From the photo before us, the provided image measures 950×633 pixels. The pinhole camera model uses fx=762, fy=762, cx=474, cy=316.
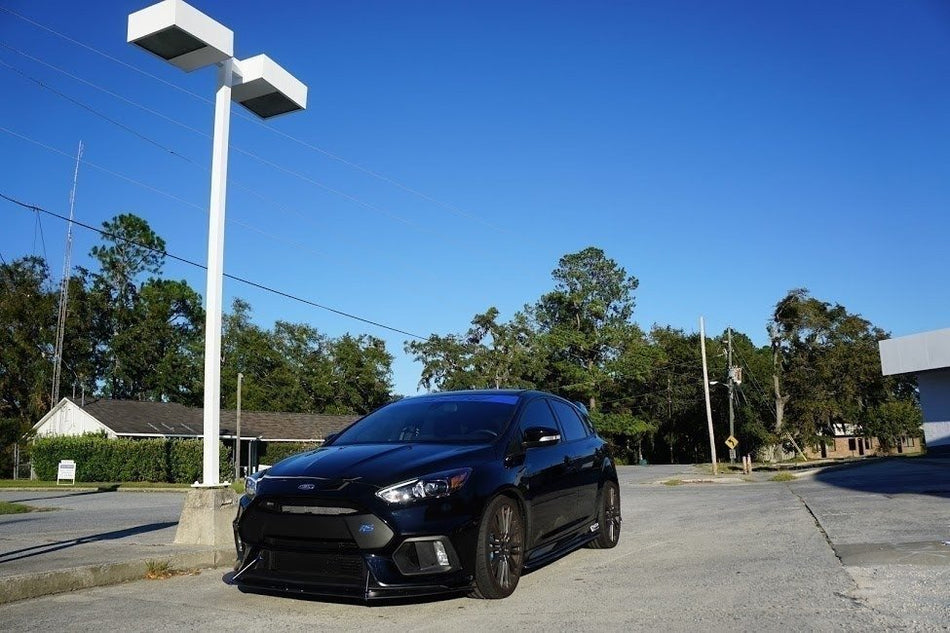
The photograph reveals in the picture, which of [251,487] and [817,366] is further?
[817,366]

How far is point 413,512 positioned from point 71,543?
561 centimetres

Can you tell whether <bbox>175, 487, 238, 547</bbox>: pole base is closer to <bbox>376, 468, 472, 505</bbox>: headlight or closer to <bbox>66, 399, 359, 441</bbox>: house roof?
<bbox>376, 468, 472, 505</bbox>: headlight

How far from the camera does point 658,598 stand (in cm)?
541

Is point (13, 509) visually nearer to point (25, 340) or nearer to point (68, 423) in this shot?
point (68, 423)

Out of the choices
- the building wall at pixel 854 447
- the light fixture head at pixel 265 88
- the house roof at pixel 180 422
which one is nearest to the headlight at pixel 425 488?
the light fixture head at pixel 265 88

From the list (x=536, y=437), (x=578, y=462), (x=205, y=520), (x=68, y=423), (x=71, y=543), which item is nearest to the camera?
(x=536, y=437)

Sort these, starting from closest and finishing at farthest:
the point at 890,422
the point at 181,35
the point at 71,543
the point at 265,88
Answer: the point at 181,35 < the point at 71,543 < the point at 265,88 < the point at 890,422

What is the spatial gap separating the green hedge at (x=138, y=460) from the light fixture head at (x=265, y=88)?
3068 cm

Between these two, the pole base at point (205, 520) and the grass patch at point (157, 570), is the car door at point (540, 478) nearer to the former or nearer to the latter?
the grass patch at point (157, 570)

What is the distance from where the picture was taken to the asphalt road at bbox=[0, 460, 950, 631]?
15.6ft

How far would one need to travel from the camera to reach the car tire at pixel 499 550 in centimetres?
521

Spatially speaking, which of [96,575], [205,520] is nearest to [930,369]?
[205,520]

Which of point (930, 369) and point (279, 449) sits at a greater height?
point (930, 369)

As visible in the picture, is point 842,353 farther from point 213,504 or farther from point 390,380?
point 213,504
